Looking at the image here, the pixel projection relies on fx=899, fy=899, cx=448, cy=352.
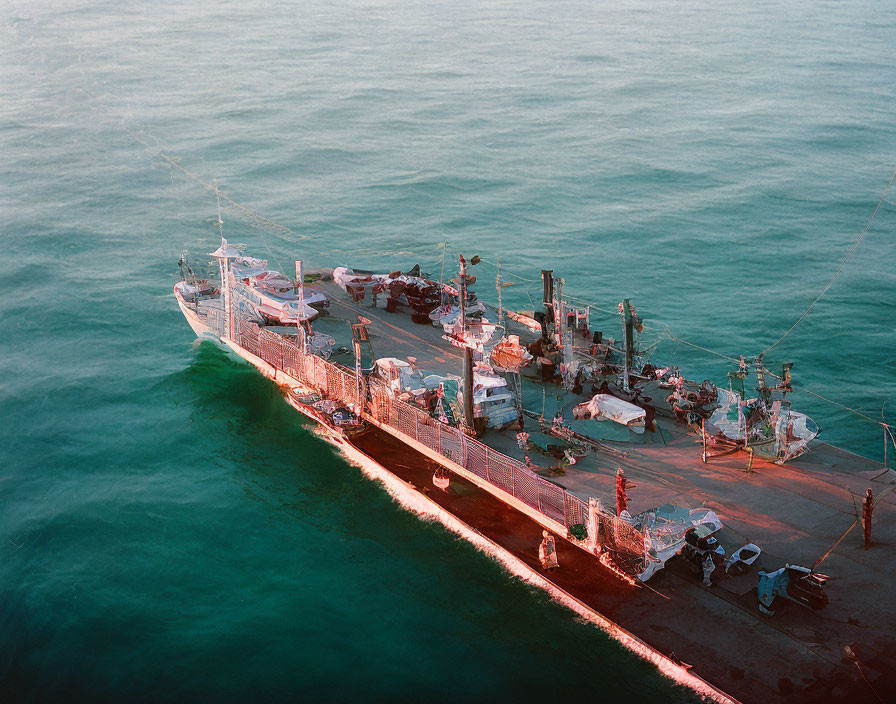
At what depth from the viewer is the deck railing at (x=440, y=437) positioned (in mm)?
40906

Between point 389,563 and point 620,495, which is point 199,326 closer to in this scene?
point 389,563

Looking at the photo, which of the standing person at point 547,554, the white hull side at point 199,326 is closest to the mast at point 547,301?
the standing person at point 547,554

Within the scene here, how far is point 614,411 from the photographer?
48281 mm

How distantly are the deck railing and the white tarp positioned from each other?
6.33m

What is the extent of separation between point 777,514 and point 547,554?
1078 cm

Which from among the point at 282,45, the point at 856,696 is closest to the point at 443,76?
the point at 282,45

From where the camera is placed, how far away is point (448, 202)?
319ft

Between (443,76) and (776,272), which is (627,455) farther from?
(443,76)

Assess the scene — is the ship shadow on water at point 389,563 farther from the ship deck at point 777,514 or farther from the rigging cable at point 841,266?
the rigging cable at point 841,266

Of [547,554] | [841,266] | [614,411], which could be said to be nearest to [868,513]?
[614,411]

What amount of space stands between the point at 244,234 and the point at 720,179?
52.6 metres

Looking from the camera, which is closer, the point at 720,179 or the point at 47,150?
the point at 720,179

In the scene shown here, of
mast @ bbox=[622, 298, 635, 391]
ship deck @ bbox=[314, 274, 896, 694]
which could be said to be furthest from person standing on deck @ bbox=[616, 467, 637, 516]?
mast @ bbox=[622, 298, 635, 391]

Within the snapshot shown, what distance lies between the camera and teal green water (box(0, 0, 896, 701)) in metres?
40.9
